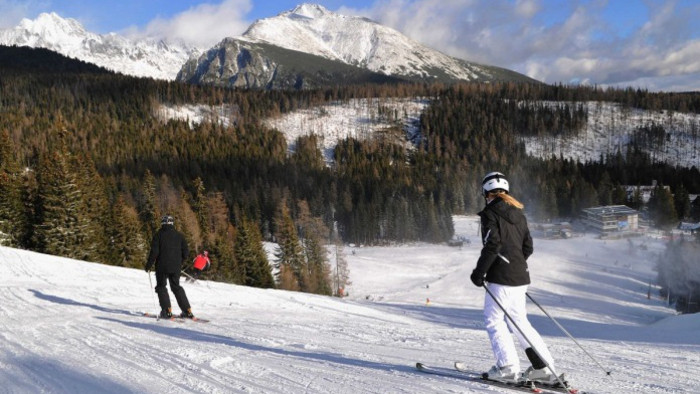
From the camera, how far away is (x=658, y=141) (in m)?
183

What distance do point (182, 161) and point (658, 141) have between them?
169 metres

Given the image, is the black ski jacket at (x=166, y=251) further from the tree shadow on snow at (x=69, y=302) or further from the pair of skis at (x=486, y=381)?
the pair of skis at (x=486, y=381)

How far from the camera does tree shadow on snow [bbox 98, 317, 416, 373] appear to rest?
23.9 feet

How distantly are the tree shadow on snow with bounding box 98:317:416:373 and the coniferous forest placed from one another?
1052 inches

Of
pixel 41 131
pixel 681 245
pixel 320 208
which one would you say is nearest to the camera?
pixel 681 245

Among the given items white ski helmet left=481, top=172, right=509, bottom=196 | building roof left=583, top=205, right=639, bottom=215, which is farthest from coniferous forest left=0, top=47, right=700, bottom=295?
white ski helmet left=481, top=172, right=509, bottom=196

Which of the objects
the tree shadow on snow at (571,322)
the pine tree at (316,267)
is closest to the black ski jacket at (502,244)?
the tree shadow on snow at (571,322)

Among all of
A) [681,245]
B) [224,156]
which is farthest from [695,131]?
[224,156]

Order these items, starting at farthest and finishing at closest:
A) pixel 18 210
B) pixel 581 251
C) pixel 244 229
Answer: pixel 581 251 < pixel 244 229 < pixel 18 210

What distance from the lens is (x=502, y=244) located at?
18.1 feet

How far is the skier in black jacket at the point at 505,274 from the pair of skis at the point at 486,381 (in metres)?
0.08

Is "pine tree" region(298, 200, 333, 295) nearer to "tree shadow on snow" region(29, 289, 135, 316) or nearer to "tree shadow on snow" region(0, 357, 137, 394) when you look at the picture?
"tree shadow on snow" region(29, 289, 135, 316)

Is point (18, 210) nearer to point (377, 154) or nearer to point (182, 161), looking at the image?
point (182, 161)

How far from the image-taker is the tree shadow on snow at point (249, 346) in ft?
23.9
